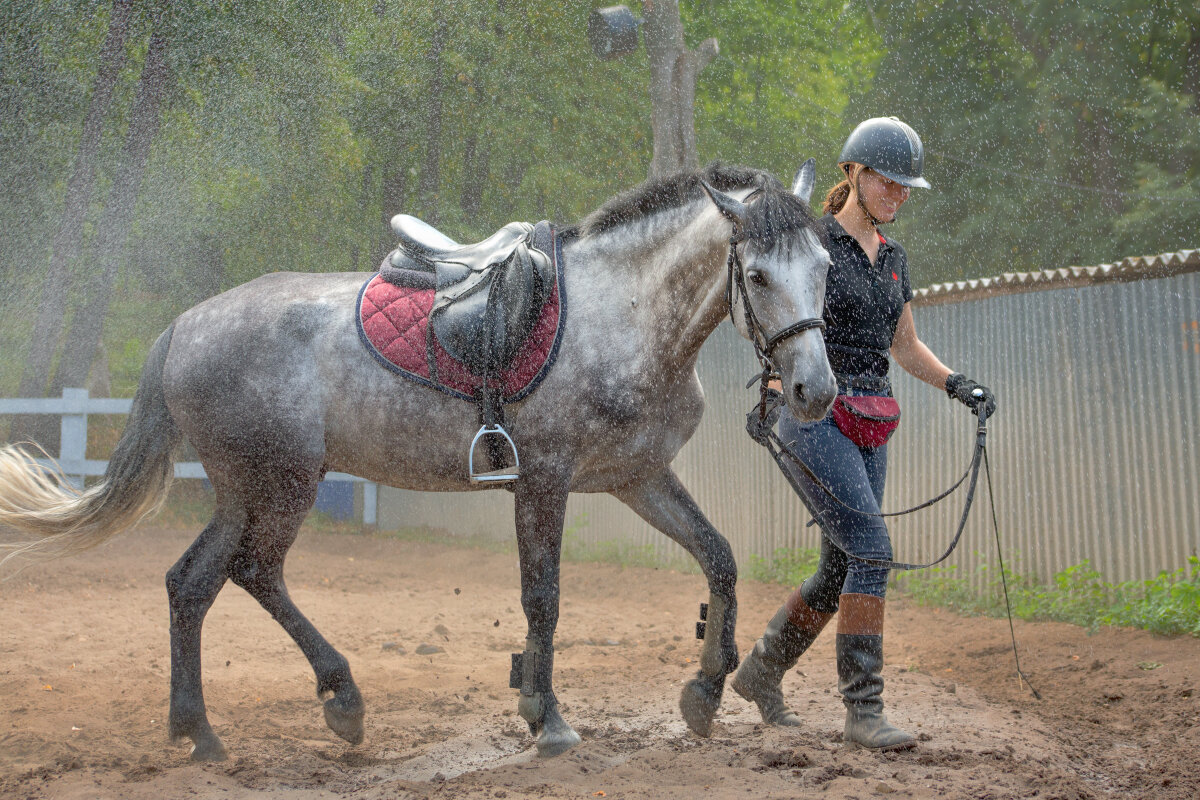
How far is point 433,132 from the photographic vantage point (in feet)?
48.2

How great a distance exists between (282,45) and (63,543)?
389 inches

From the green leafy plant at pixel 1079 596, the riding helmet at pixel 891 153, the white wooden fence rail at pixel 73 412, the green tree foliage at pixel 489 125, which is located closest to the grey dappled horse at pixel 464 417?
the riding helmet at pixel 891 153

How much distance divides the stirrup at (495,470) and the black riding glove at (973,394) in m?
1.68

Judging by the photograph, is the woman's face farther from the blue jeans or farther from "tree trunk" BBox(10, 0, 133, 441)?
"tree trunk" BBox(10, 0, 133, 441)

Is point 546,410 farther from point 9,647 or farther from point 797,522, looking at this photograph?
point 797,522

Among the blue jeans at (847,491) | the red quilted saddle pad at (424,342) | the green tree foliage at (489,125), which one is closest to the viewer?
the blue jeans at (847,491)

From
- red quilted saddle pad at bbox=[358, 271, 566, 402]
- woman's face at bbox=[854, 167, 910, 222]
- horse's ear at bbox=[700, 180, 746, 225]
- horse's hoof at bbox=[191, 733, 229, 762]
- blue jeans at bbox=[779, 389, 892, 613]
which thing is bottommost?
horse's hoof at bbox=[191, 733, 229, 762]

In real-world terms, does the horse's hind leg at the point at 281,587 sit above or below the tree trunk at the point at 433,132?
below

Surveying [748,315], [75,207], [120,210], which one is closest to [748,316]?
[748,315]

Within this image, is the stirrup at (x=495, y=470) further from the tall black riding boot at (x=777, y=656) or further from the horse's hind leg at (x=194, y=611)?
the tall black riding boot at (x=777, y=656)

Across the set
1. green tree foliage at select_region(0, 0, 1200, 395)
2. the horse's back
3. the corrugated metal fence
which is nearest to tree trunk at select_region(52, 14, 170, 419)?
green tree foliage at select_region(0, 0, 1200, 395)

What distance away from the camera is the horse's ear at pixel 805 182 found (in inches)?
151

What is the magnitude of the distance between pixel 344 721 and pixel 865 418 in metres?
2.44

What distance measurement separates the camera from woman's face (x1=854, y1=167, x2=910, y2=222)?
384cm
